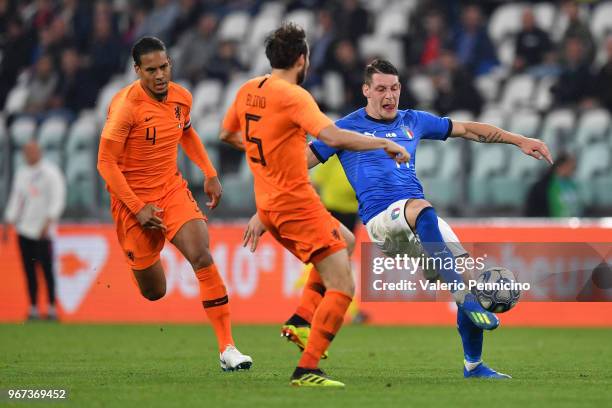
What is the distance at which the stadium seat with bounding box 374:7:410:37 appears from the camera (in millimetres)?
20406

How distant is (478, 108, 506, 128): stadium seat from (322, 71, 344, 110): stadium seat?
2176mm

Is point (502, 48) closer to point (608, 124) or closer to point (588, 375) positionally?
point (608, 124)

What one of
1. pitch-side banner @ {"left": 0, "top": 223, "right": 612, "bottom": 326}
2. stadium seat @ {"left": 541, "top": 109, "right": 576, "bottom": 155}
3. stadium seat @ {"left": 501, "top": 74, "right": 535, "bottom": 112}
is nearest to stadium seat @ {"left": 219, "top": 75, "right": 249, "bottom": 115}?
pitch-side banner @ {"left": 0, "top": 223, "right": 612, "bottom": 326}

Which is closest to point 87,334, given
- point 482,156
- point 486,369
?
point 482,156

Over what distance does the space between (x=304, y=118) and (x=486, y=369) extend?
97.6 inches

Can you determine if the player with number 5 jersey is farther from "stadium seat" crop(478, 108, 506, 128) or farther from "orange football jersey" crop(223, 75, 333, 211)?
"stadium seat" crop(478, 108, 506, 128)

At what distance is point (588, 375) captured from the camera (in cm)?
937

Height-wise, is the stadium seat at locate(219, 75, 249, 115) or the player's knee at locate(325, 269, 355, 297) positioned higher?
the stadium seat at locate(219, 75, 249, 115)

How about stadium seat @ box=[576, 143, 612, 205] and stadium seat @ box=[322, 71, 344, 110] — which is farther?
stadium seat @ box=[322, 71, 344, 110]

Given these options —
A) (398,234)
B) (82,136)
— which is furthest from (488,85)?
(398,234)

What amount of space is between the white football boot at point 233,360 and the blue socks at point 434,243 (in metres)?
1.63

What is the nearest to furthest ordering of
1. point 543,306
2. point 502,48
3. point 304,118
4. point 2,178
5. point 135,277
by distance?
point 304,118
point 135,277
point 543,306
point 2,178
point 502,48

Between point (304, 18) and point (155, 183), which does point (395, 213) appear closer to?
point (155, 183)

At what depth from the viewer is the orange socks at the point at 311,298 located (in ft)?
30.7
